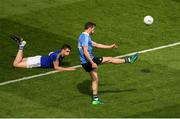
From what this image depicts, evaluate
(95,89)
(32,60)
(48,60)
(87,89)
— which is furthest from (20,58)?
(95,89)

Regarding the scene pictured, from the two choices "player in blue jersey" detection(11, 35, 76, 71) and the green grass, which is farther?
"player in blue jersey" detection(11, 35, 76, 71)

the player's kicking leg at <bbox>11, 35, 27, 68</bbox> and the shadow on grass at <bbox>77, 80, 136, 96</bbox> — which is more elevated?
the player's kicking leg at <bbox>11, 35, 27, 68</bbox>

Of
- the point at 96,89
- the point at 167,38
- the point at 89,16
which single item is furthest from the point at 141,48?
the point at 96,89

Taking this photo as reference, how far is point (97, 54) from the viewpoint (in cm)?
2677

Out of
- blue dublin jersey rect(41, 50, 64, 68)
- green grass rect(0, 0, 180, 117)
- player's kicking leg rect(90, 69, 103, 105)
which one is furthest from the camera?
blue dublin jersey rect(41, 50, 64, 68)

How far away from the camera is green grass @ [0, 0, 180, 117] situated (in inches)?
837

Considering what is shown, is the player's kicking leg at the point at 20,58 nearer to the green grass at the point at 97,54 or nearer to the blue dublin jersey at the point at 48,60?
the green grass at the point at 97,54

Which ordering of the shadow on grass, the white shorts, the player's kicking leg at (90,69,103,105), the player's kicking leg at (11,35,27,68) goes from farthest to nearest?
the white shorts → the player's kicking leg at (11,35,27,68) → the shadow on grass → the player's kicking leg at (90,69,103,105)

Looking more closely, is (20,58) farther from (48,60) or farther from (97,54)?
(97,54)

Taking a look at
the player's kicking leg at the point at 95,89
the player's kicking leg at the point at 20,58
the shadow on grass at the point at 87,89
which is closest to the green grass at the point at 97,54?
the shadow on grass at the point at 87,89

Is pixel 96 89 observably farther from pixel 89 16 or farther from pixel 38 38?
pixel 89 16

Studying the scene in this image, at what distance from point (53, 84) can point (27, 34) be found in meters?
5.66

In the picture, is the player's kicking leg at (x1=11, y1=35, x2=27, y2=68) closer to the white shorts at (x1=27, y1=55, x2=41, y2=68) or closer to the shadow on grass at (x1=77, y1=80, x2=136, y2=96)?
the white shorts at (x1=27, y1=55, x2=41, y2=68)

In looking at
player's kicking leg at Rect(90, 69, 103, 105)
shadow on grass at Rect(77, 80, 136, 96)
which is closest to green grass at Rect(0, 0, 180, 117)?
shadow on grass at Rect(77, 80, 136, 96)
